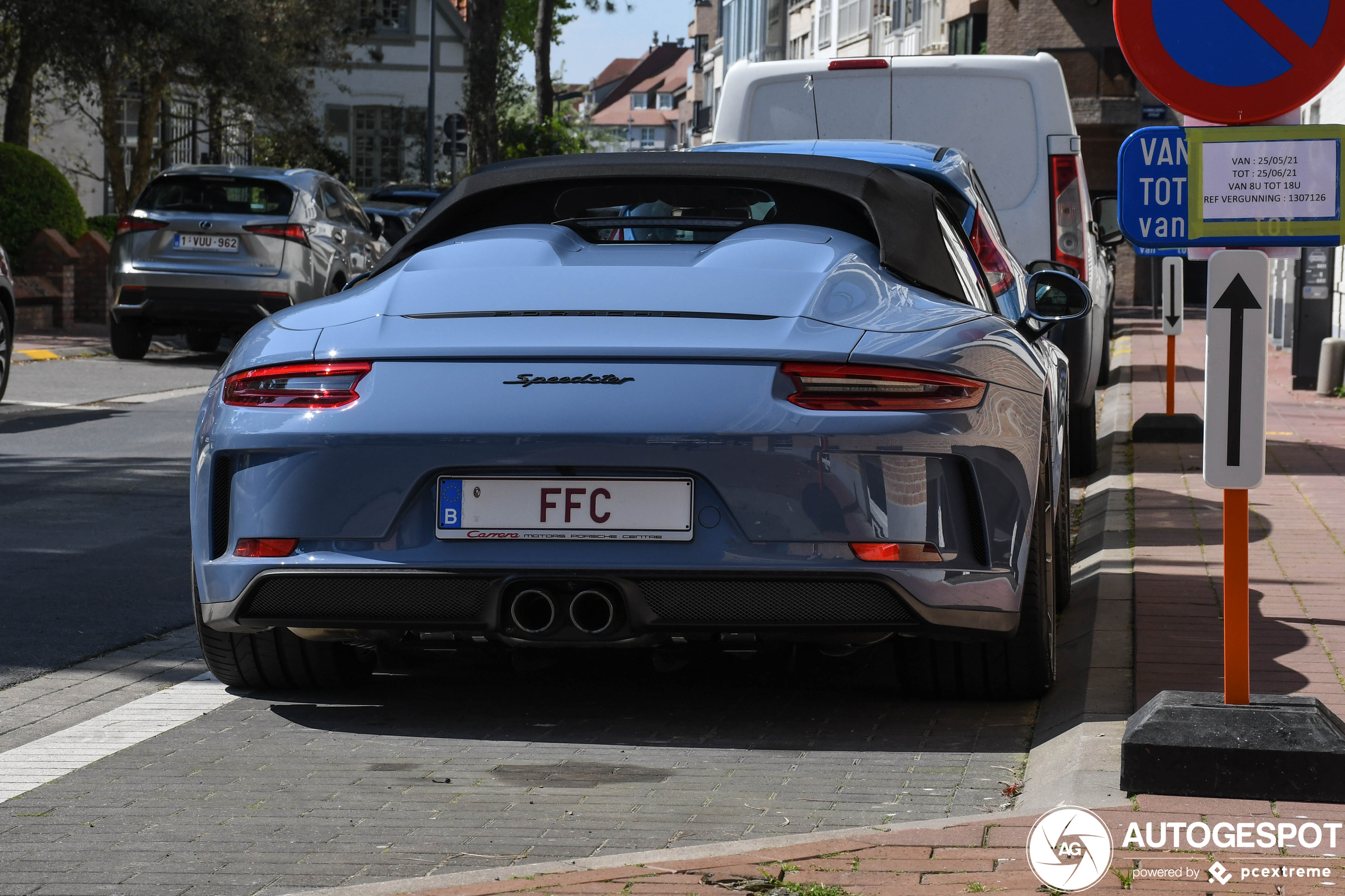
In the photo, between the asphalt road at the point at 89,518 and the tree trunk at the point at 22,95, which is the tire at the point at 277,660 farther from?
the tree trunk at the point at 22,95

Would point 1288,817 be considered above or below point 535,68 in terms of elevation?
below

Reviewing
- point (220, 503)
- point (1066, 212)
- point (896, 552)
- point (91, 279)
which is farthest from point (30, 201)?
point (896, 552)

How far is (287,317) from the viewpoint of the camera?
495cm

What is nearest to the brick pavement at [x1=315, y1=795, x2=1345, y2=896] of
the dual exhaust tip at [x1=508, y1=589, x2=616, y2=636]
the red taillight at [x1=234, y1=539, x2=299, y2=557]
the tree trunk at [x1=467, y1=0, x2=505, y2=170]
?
the dual exhaust tip at [x1=508, y1=589, x2=616, y2=636]

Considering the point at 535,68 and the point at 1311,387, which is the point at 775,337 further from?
the point at 535,68

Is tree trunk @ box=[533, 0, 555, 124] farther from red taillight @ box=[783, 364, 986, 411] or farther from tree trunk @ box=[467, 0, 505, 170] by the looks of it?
red taillight @ box=[783, 364, 986, 411]

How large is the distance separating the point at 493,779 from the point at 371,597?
54cm

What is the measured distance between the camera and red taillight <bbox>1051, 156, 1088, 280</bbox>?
33.8 ft

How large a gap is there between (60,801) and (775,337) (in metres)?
1.93

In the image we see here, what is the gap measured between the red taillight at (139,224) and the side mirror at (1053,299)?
1373 centimetres

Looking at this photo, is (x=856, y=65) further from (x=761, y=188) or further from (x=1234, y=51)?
(x=1234, y=51)

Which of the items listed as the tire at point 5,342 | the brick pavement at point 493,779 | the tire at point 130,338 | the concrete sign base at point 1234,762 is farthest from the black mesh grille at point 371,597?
the tire at point 130,338

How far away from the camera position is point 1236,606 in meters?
4.32

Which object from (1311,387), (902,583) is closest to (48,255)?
(1311,387)
